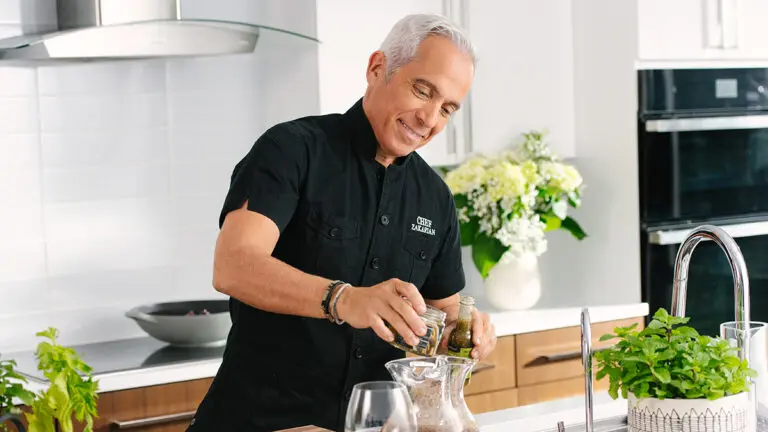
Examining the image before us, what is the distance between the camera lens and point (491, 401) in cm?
329

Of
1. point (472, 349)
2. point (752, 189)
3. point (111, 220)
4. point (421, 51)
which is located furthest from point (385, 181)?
point (752, 189)

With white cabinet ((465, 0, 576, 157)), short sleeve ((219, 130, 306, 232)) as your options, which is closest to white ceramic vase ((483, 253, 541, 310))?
white cabinet ((465, 0, 576, 157))

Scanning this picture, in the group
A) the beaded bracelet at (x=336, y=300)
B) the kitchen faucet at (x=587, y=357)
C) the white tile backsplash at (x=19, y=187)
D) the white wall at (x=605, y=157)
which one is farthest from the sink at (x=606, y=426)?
the white tile backsplash at (x=19, y=187)

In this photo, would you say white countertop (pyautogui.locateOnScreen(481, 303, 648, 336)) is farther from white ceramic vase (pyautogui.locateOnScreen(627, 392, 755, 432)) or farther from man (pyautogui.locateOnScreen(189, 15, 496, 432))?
white ceramic vase (pyautogui.locateOnScreen(627, 392, 755, 432))

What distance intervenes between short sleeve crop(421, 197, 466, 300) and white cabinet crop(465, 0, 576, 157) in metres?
1.31

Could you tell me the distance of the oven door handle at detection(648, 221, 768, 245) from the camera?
11.4 ft

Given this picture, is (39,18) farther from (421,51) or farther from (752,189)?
(752,189)

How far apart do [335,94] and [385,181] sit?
115 centimetres

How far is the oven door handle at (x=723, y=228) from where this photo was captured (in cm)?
347

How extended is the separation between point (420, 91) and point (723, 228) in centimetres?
190

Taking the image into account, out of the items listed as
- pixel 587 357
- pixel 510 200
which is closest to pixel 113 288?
pixel 510 200

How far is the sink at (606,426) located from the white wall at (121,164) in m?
1.68

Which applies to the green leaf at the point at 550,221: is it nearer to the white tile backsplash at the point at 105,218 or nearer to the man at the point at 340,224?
the white tile backsplash at the point at 105,218

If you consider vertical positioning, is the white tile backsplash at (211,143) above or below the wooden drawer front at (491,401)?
above
